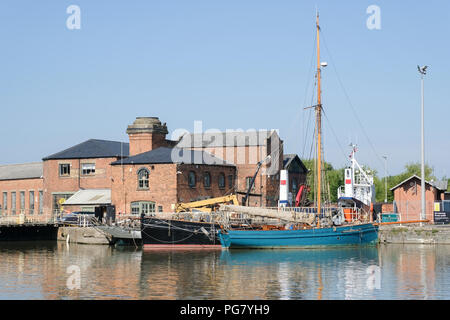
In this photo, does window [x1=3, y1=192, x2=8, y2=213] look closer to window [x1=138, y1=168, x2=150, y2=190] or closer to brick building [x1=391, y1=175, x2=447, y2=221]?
window [x1=138, y1=168, x2=150, y2=190]

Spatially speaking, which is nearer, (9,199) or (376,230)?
(376,230)

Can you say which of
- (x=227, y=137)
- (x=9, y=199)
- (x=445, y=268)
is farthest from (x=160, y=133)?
(x=445, y=268)

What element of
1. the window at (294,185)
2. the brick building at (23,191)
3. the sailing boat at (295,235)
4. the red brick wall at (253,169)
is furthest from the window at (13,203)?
the sailing boat at (295,235)

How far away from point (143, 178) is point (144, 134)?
1550cm

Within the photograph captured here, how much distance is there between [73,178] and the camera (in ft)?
236

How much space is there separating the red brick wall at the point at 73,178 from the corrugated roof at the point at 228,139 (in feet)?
40.5

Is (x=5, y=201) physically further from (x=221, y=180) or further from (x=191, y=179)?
(x=191, y=179)

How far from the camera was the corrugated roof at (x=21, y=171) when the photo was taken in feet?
257

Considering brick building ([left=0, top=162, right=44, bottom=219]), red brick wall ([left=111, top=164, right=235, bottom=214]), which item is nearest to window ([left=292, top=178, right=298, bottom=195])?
red brick wall ([left=111, top=164, right=235, bottom=214])

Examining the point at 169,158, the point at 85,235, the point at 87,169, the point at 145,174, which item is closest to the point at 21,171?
the point at 87,169

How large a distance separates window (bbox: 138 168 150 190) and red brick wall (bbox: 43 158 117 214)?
8.41 meters
